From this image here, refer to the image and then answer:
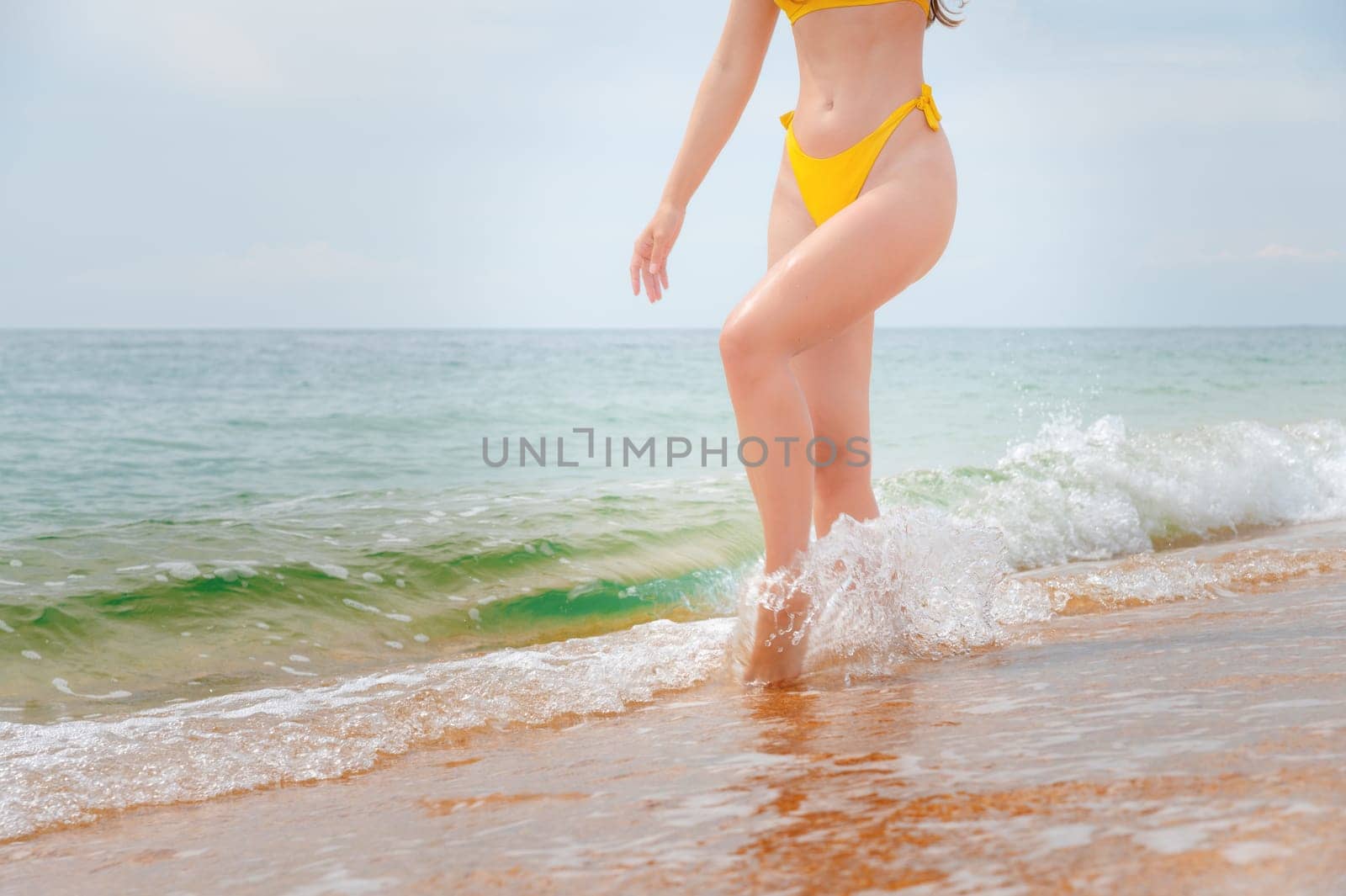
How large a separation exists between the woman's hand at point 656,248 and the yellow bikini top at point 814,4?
494 millimetres

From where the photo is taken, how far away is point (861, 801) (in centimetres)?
130

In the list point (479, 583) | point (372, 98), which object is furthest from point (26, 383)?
point (372, 98)

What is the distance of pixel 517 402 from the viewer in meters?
17.5

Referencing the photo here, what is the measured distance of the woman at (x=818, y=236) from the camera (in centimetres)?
214

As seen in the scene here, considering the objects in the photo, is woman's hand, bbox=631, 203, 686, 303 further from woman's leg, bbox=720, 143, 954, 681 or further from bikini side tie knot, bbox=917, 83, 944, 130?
bikini side tie knot, bbox=917, 83, 944, 130

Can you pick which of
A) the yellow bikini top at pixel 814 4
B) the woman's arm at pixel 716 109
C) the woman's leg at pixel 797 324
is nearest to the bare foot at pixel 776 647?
the woman's leg at pixel 797 324

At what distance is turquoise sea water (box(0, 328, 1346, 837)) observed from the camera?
250 centimetres

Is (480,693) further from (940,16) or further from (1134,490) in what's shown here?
(1134,490)

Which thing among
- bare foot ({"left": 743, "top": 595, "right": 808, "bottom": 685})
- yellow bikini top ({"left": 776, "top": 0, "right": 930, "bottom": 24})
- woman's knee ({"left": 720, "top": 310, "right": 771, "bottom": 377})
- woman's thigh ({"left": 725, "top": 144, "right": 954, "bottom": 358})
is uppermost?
yellow bikini top ({"left": 776, "top": 0, "right": 930, "bottom": 24})

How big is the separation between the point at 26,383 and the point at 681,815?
792 inches

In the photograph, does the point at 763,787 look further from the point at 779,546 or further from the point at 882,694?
the point at 779,546

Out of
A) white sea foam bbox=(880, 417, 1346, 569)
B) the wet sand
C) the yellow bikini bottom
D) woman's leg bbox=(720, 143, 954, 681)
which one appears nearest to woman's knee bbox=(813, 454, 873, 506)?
woman's leg bbox=(720, 143, 954, 681)

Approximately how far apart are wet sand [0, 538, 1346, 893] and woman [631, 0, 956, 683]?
0.42 m

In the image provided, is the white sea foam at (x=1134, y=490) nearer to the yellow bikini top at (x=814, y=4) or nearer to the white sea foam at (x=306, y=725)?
the white sea foam at (x=306, y=725)
